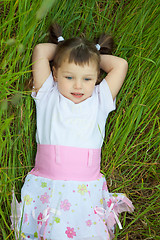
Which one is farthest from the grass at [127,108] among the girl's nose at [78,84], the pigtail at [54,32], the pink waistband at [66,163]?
the girl's nose at [78,84]

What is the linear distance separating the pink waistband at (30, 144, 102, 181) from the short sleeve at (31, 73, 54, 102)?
273 millimetres

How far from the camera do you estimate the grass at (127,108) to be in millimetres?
1628

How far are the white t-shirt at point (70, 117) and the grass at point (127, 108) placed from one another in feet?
0.24

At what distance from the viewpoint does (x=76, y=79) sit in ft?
4.97

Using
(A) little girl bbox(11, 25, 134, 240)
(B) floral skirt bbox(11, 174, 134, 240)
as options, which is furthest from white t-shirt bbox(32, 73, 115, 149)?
(B) floral skirt bbox(11, 174, 134, 240)

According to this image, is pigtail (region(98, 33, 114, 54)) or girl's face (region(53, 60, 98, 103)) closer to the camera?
girl's face (region(53, 60, 98, 103))

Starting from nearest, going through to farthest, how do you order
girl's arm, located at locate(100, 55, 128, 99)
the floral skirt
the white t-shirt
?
the floral skirt
the white t-shirt
girl's arm, located at locate(100, 55, 128, 99)

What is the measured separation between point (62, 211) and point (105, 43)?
982 millimetres

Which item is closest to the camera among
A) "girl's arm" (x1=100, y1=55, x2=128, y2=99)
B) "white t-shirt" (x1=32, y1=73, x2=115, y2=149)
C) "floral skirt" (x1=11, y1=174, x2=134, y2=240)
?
"floral skirt" (x1=11, y1=174, x2=134, y2=240)

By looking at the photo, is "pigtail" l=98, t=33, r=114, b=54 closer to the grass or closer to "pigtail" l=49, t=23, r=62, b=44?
the grass

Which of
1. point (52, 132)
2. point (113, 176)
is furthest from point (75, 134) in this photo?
point (113, 176)

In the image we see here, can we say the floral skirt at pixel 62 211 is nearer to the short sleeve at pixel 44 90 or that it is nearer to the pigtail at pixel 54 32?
the short sleeve at pixel 44 90

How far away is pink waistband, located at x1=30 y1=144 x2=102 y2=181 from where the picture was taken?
1.51 meters

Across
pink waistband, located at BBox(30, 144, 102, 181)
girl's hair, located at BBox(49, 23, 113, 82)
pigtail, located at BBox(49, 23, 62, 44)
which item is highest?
pigtail, located at BBox(49, 23, 62, 44)
